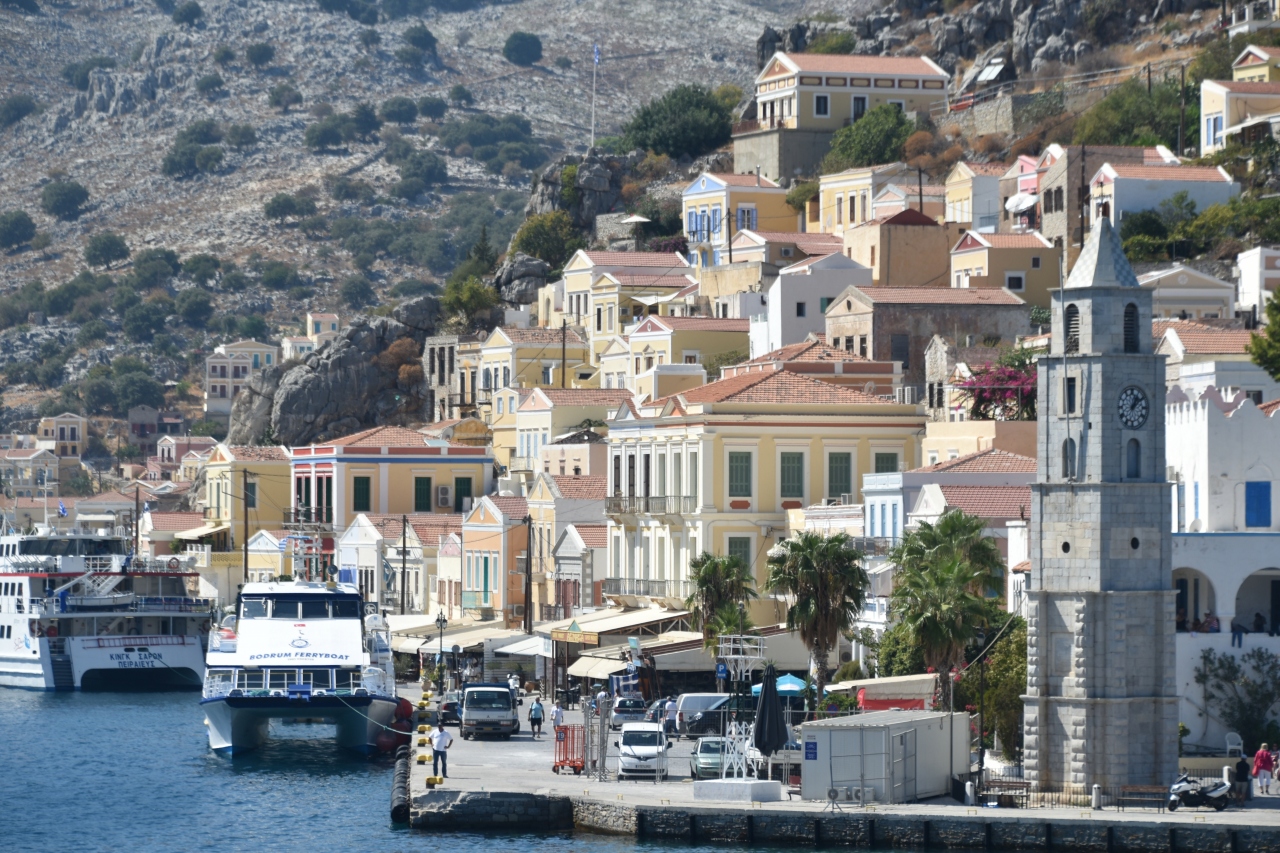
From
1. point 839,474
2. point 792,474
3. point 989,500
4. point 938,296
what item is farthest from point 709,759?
point 938,296

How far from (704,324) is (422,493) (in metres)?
17.5

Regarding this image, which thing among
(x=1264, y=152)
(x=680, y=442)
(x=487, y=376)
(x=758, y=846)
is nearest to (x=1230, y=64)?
(x=1264, y=152)

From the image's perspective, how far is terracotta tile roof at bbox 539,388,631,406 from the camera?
10125 cm

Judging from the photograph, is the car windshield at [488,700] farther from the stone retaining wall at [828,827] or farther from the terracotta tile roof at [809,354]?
the terracotta tile roof at [809,354]

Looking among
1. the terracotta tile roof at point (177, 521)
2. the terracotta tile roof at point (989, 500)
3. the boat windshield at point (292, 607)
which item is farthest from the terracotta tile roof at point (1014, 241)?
the terracotta tile roof at point (177, 521)

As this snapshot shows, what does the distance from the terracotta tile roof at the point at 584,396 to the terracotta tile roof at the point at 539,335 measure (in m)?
16.3

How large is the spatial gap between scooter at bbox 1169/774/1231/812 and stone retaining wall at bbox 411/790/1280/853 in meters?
1.73

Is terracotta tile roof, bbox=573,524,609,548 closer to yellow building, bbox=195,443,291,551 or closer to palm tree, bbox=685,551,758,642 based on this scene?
palm tree, bbox=685,551,758,642

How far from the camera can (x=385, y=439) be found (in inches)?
4469

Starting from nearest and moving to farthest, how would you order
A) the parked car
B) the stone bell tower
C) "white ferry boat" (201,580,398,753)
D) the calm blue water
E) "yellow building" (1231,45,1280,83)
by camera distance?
1. the stone bell tower
2. the calm blue water
3. the parked car
4. "white ferry boat" (201,580,398,753)
5. "yellow building" (1231,45,1280,83)

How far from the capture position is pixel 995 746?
50.3 m

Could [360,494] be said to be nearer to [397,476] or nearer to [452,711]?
[397,476]

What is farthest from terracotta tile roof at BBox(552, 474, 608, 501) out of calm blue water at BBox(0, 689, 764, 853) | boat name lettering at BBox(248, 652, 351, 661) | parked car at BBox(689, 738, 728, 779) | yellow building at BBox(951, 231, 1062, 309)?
parked car at BBox(689, 738, 728, 779)

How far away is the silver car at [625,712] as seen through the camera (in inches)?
2448
